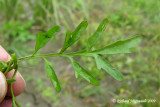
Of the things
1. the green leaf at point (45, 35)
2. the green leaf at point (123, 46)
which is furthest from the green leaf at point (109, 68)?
the green leaf at point (45, 35)

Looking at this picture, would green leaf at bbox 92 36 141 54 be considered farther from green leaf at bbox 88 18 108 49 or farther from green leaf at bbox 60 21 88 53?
green leaf at bbox 60 21 88 53

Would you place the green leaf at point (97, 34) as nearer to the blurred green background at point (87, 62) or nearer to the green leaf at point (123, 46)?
the green leaf at point (123, 46)

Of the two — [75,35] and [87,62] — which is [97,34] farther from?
[87,62]

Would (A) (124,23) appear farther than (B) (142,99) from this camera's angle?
Yes

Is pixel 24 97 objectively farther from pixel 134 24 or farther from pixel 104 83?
pixel 134 24

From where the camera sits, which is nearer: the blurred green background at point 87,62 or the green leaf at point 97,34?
the green leaf at point 97,34

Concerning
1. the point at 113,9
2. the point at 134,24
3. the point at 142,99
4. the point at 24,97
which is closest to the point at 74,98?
the point at 24,97

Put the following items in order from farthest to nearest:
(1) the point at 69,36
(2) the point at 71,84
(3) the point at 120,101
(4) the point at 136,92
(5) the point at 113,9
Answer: (5) the point at 113,9 → (2) the point at 71,84 → (4) the point at 136,92 → (3) the point at 120,101 → (1) the point at 69,36

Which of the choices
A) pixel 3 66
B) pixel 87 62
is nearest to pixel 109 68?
pixel 3 66
